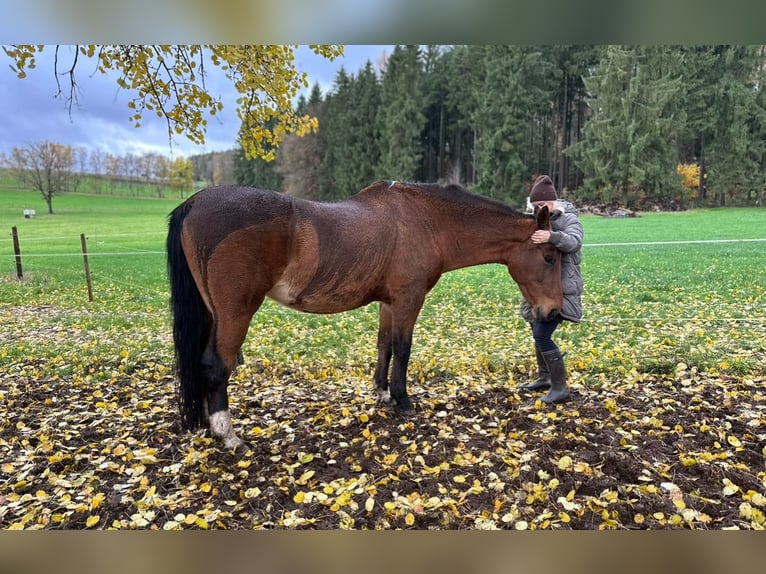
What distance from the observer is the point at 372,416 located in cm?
378

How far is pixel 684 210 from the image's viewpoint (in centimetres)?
847

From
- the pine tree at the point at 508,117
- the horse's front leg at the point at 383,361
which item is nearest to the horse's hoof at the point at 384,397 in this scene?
the horse's front leg at the point at 383,361

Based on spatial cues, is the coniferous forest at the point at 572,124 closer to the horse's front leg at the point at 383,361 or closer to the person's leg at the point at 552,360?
the horse's front leg at the point at 383,361

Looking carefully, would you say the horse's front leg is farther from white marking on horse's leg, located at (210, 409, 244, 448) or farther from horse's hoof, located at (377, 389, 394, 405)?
white marking on horse's leg, located at (210, 409, 244, 448)

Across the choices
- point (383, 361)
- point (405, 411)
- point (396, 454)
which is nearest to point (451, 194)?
point (383, 361)

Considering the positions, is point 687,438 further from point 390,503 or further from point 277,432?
point 277,432

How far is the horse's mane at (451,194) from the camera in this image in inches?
147

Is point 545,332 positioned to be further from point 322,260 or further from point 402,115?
point 402,115

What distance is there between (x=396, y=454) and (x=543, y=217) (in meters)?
2.19

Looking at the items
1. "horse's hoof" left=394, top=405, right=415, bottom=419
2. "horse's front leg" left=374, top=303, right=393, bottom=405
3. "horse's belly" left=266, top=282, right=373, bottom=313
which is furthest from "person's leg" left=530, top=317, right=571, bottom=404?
"horse's belly" left=266, top=282, right=373, bottom=313

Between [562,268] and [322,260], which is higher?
[322,260]

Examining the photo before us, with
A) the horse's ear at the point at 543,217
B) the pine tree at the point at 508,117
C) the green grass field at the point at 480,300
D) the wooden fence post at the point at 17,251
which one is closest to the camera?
the horse's ear at the point at 543,217

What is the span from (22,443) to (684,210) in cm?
1031

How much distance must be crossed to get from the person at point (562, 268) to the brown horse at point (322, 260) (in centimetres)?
11
